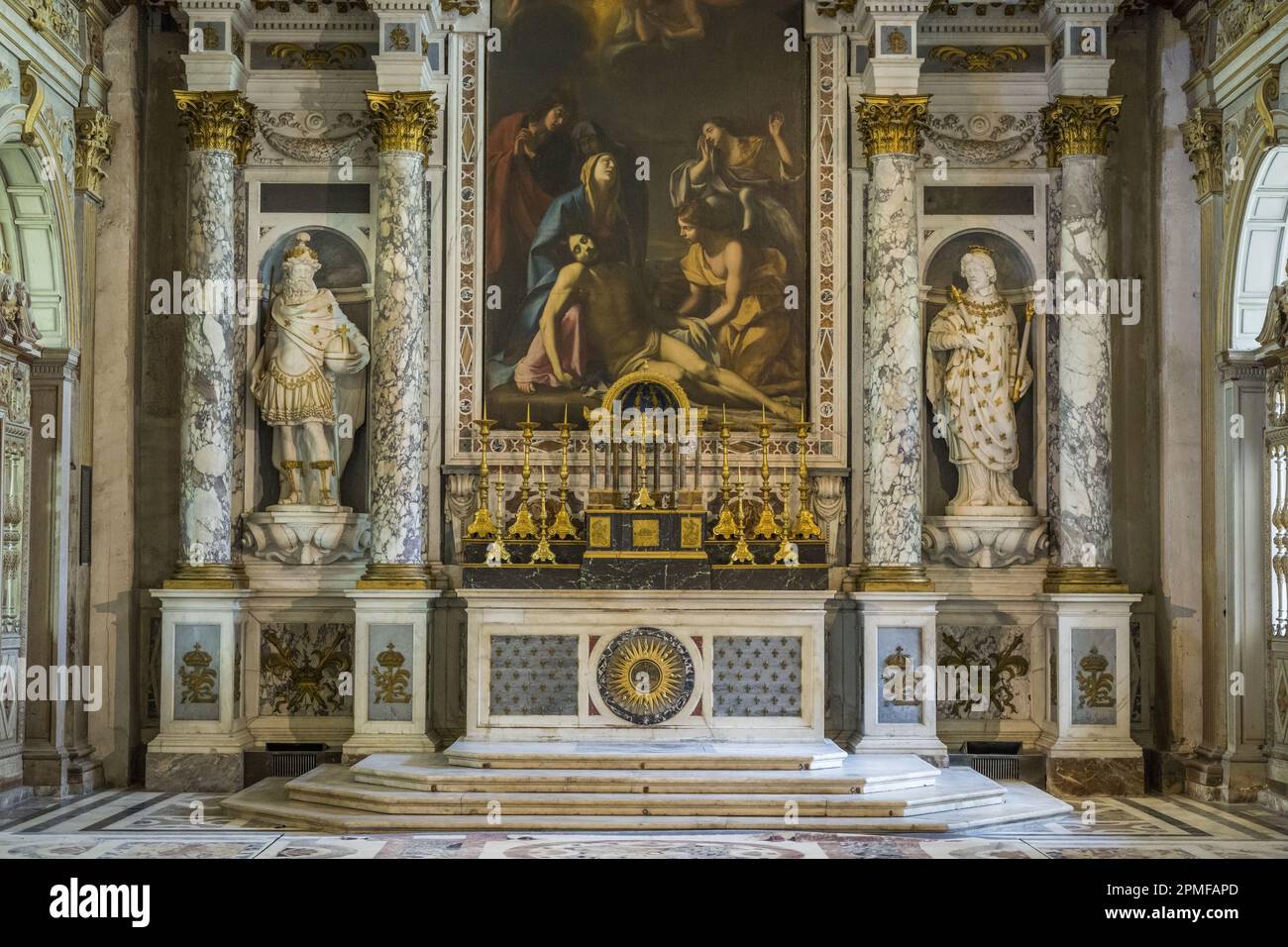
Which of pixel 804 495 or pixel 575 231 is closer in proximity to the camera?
pixel 804 495

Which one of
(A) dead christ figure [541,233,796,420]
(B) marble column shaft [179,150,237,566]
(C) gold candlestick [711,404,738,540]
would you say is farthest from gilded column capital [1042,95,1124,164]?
(B) marble column shaft [179,150,237,566]

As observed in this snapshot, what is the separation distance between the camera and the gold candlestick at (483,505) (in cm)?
1358

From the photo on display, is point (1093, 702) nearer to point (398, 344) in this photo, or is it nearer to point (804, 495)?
point (804, 495)

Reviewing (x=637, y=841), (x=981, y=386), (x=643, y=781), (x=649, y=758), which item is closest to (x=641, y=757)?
(x=649, y=758)

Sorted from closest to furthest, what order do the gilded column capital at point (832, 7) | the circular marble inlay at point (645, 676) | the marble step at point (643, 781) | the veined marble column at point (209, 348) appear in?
the marble step at point (643, 781) < the circular marble inlay at point (645, 676) < the veined marble column at point (209, 348) < the gilded column capital at point (832, 7)

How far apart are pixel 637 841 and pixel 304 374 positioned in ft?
18.5

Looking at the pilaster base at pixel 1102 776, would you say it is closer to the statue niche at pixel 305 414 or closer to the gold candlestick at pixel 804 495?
the gold candlestick at pixel 804 495

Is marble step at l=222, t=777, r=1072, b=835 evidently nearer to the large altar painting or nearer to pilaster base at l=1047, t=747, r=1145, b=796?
pilaster base at l=1047, t=747, r=1145, b=796

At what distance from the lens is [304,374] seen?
1461 centimetres

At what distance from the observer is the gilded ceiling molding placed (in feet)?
49.1

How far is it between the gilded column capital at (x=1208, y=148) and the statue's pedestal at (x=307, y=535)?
7938 millimetres

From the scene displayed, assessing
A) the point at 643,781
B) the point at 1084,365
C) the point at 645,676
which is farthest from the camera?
the point at 1084,365

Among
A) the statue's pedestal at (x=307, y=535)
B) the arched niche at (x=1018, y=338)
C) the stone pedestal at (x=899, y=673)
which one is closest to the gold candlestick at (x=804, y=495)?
the stone pedestal at (x=899, y=673)

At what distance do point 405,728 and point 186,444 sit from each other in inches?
122
